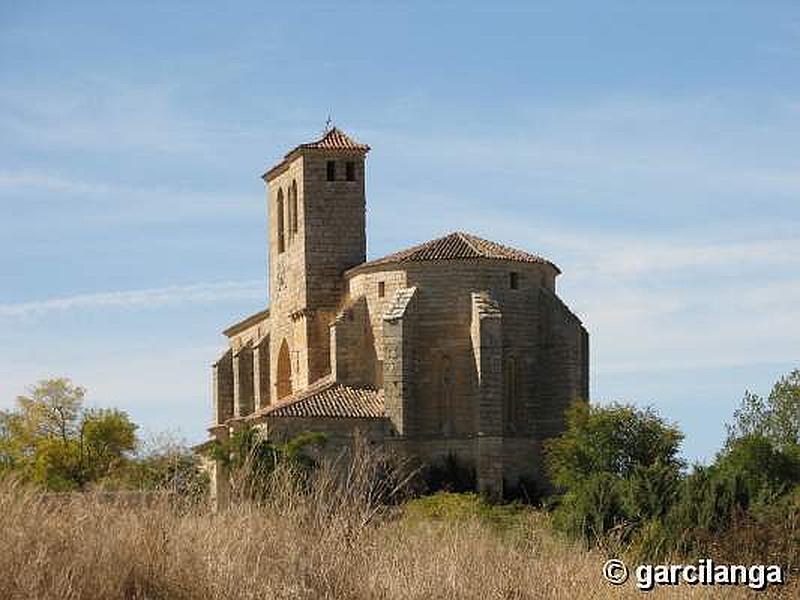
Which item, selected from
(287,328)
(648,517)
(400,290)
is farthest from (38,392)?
(648,517)

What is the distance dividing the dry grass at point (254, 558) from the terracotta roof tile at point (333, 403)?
29.3 metres

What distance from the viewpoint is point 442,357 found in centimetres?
5503

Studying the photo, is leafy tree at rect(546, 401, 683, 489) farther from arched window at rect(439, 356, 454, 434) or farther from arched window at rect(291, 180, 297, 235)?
arched window at rect(291, 180, 297, 235)

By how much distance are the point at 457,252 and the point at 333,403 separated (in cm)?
518

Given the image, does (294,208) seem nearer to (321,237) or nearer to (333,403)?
(321,237)

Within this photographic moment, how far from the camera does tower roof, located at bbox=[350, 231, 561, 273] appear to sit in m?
54.9

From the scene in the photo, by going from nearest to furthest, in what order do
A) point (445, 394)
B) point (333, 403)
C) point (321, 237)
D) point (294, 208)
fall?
point (333, 403) → point (445, 394) → point (321, 237) → point (294, 208)

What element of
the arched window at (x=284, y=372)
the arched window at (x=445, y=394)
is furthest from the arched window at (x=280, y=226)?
the arched window at (x=445, y=394)

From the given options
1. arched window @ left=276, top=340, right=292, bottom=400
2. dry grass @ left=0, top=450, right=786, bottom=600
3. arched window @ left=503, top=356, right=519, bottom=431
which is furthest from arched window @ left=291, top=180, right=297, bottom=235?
dry grass @ left=0, top=450, right=786, bottom=600

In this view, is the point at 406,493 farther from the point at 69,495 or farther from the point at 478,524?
the point at 69,495

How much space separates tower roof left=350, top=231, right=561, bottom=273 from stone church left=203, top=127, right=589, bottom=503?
42 mm

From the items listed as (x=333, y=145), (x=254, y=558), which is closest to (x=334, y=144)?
(x=333, y=145)

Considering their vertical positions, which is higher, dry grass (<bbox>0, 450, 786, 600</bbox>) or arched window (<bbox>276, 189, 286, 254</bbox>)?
arched window (<bbox>276, 189, 286, 254</bbox>)

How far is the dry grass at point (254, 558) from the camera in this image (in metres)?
21.0
